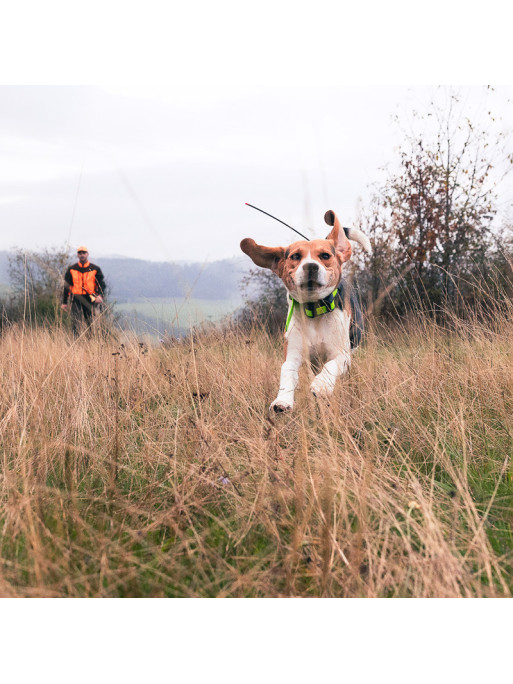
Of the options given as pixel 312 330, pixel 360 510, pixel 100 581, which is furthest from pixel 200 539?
pixel 312 330

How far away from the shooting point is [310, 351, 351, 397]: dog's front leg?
2969 millimetres

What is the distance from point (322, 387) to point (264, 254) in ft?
3.02

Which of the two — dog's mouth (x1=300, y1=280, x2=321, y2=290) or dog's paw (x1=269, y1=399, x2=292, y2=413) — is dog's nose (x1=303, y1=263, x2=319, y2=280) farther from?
dog's paw (x1=269, y1=399, x2=292, y2=413)

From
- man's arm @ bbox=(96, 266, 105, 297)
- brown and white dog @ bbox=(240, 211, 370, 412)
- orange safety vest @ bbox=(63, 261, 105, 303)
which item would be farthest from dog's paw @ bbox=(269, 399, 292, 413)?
man's arm @ bbox=(96, 266, 105, 297)

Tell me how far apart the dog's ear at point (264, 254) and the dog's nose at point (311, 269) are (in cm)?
30

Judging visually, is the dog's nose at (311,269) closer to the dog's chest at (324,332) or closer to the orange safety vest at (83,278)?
the dog's chest at (324,332)

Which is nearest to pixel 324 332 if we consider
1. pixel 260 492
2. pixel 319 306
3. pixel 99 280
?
pixel 319 306

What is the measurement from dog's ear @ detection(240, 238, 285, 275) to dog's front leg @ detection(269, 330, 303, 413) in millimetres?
437

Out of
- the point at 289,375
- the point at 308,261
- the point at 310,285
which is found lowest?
the point at 289,375

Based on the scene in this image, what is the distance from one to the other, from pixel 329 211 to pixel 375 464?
1754 mm

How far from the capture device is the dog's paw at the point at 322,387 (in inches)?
116

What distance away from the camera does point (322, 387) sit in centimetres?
298

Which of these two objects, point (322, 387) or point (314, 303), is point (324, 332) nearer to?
point (314, 303)

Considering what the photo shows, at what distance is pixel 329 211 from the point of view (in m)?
3.54
